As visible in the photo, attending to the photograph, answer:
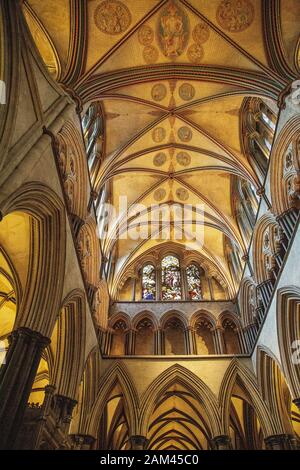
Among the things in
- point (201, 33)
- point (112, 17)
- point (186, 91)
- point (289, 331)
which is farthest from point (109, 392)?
point (201, 33)

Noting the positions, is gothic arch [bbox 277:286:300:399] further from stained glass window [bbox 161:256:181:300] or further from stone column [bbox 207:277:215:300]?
stained glass window [bbox 161:256:181:300]

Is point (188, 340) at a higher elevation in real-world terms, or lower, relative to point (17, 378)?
higher

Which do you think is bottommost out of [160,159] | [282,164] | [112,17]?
[282,164]

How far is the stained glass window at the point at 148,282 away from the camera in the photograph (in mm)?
14992

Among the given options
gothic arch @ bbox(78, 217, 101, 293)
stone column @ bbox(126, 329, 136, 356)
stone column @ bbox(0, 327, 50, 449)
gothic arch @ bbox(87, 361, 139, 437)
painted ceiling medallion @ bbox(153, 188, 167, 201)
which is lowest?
stone column @ bbox(0, 327, 50, 449)

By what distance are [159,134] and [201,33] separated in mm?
3611

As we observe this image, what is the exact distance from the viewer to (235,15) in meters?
10.2

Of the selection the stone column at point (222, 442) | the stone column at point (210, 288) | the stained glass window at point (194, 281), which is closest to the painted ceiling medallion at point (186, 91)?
the stained glass window at point (194, 281)

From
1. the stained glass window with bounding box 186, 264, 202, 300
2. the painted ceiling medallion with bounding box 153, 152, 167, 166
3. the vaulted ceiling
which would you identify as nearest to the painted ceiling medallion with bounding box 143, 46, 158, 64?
the vaulted ceiling

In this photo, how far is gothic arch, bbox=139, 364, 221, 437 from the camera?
10.7 m

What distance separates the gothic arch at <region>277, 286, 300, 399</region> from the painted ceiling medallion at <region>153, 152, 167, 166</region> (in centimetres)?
704

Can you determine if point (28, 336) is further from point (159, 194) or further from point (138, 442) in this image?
point (159, 194)

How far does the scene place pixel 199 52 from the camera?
10906 mm
